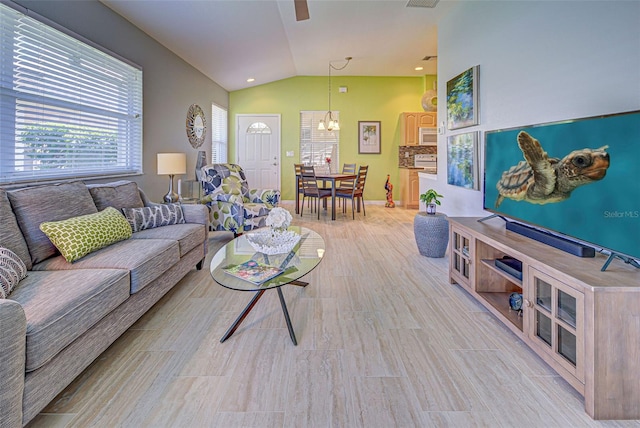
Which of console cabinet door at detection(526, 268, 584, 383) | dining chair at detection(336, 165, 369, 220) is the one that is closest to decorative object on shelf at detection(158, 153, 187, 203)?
dining chair at detection(336, 165, 369, 220)

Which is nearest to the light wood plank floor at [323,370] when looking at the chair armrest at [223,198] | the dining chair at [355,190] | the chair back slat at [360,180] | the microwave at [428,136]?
the chair armrest at [223,198]

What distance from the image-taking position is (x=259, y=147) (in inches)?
312

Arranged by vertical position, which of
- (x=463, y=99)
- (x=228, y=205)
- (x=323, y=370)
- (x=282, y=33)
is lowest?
(x=323, y=370)

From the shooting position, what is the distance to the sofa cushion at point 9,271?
155cm

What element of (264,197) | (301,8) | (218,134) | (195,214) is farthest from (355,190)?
(301,8)

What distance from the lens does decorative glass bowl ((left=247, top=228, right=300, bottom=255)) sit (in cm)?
238

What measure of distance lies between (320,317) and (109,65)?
325 cm

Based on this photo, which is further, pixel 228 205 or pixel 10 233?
pixel 228 205

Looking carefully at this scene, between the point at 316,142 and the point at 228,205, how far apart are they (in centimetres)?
418

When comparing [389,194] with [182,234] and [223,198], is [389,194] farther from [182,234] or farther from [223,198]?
[182,234]

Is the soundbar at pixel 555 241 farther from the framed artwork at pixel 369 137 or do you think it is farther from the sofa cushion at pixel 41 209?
the framed artwork at pixel 369 137

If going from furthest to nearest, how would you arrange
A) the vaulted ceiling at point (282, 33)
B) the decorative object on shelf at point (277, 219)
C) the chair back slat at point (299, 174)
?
the chair back slat at point (299, 174) → the vaulted ceiling at point (282, 33) → the decorative object on shelf at point (277, 219)

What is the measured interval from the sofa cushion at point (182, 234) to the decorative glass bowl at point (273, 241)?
636mm

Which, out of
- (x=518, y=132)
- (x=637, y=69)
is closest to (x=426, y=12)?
(x=518, y=132)
